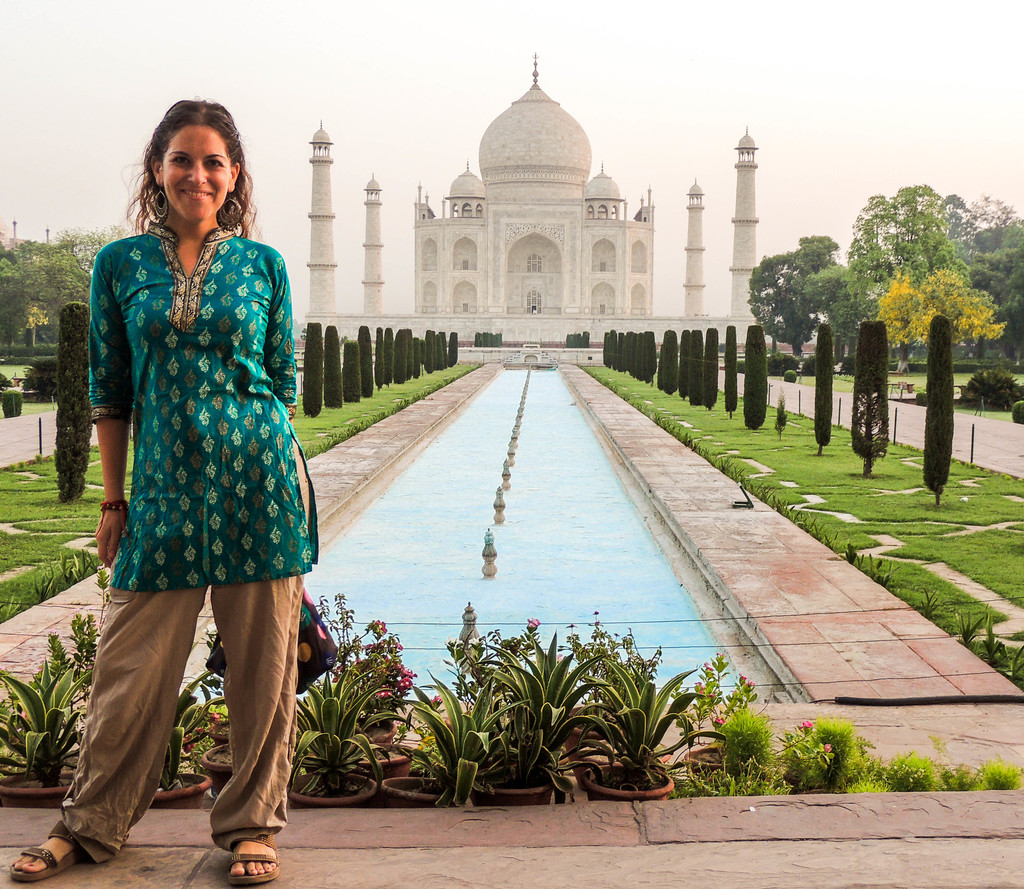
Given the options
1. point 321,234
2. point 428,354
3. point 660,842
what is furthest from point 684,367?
point 321,234

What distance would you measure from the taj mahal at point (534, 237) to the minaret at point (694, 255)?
4 centimetres

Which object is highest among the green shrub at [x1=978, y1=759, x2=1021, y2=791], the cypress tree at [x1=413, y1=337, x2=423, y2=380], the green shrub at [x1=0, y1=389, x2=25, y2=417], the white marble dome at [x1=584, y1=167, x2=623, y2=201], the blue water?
the white marble dome at [x1=584, y1=167, x2=623, y2=201]

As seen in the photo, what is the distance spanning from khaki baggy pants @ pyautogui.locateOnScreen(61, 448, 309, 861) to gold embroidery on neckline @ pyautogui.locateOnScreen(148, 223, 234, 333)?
1.33ft

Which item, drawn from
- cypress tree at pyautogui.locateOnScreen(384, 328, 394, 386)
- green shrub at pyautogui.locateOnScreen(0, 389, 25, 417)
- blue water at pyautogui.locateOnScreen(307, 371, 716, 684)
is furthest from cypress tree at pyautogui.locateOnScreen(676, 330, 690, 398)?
green shrub at pyautogui.locateOnScreen(0, 389, 25, 417)

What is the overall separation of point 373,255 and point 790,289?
15187 mm

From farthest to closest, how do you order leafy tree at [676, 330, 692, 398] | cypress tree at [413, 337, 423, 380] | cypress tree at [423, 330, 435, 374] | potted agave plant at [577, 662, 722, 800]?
cypress tree at [423, 330, 435, 374], cypress tree at [413, 337, 423, 380], leafy tree at [676, 330, 692, 398], potted agave plant at [577, 662, 722, 800]

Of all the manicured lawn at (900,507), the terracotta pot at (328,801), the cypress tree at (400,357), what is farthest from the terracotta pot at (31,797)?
the cypress tree at (400,357)

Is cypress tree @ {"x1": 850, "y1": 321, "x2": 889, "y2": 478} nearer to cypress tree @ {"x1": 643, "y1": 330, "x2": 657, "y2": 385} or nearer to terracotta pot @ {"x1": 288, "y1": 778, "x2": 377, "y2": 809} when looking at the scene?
terracotta pot @ {"x1": 288, "y1": 778, "x2": 377, "y2": 809}

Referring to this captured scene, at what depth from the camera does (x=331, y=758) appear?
2021 mm

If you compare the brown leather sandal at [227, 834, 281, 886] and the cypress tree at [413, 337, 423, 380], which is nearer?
the brown leather sandal at [227, 834, 281, 886]

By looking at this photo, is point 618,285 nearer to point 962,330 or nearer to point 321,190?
point 321,190

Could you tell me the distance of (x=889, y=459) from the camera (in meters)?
9.15

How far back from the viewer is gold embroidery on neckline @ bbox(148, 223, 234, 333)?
5.15 ft

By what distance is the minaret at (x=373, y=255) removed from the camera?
39.6 meters
